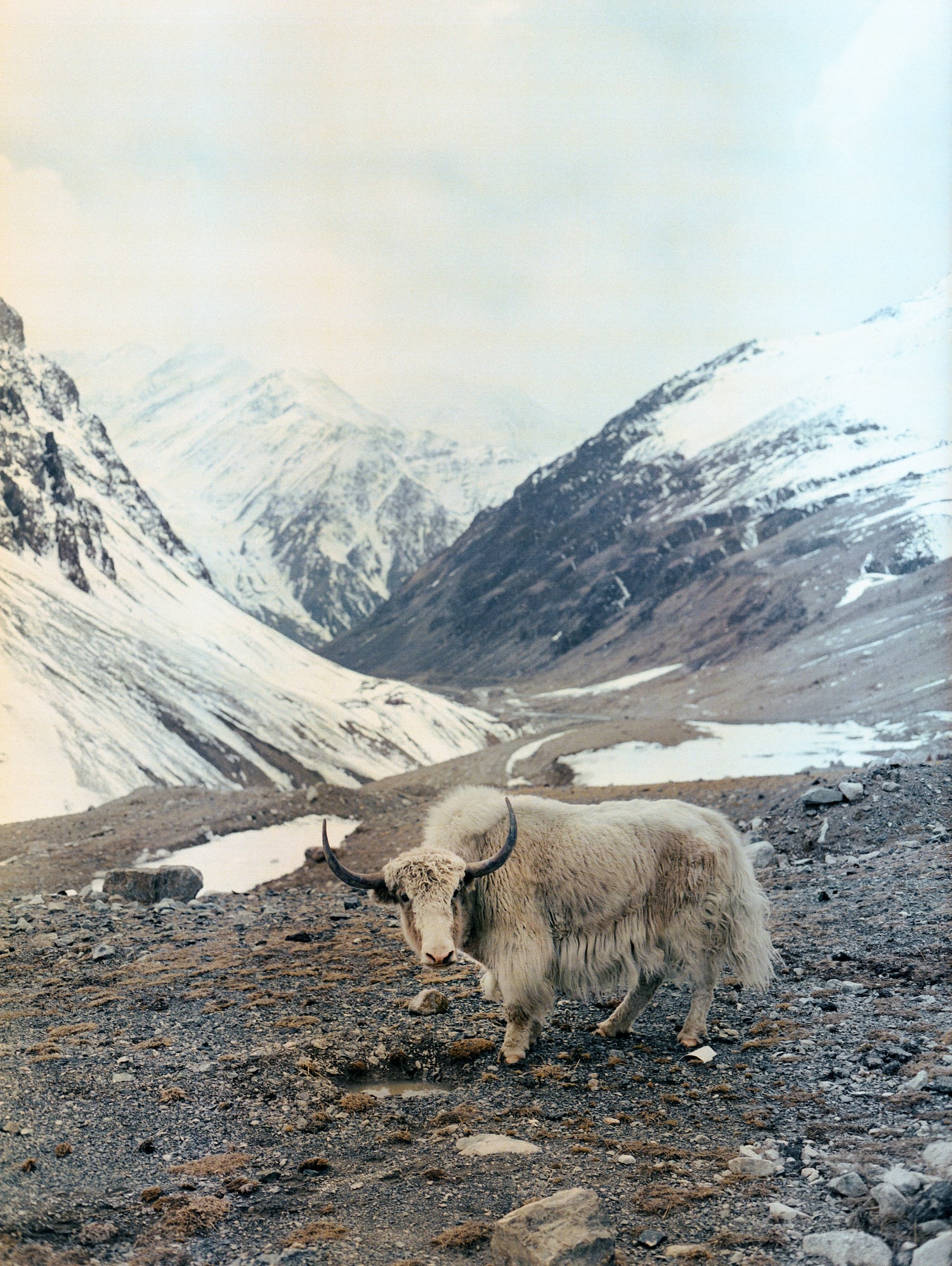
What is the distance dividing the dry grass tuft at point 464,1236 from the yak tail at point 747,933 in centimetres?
377

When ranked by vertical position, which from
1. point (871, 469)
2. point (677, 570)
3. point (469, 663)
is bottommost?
point (469, 663)

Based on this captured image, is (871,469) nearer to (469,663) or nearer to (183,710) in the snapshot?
(469,663)

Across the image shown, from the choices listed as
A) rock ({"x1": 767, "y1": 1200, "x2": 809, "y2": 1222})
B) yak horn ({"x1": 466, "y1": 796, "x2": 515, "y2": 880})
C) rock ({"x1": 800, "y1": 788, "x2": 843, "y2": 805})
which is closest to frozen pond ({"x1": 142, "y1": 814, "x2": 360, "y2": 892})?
rock ({"x1": 800, "y1": 788, "x2": 843, "y2": 805})

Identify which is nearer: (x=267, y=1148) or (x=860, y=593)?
(x=267, y=1148)

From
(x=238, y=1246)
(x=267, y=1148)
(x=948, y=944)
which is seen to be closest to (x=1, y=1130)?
(x=267, y=1148)

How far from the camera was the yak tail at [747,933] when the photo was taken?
7.62 m

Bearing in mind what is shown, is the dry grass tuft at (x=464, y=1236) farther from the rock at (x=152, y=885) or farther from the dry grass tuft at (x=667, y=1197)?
the rock at (x=152, y=885)

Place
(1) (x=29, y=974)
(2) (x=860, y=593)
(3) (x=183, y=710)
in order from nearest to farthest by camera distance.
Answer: (1) (x=29, y=974), (3) (x=183, y=710), (2) (x=860, y=593)

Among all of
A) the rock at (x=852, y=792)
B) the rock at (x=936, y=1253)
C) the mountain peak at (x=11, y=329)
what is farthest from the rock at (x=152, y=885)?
the mountain peak at (x=11, y=329)

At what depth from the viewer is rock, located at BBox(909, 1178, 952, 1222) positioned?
3979 millimetres

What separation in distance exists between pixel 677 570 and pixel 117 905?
157 metres

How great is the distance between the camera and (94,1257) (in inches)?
169

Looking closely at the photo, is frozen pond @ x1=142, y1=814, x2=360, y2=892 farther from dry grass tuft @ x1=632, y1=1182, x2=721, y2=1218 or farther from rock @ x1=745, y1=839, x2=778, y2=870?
dry grass tuft @ x1=632, y1=1182, x2=721, y2=1218

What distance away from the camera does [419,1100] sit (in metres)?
6.47
